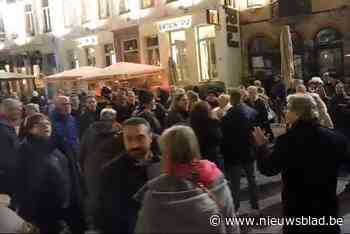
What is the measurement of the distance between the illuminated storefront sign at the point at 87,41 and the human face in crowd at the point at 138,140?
75.3 ft

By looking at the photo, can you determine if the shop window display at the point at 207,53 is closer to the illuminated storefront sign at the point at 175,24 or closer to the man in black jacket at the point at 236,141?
the illuminated storefront sign at the point at 175,24

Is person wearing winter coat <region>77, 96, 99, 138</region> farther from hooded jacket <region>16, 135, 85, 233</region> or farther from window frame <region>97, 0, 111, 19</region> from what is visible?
window frame <region>97, 0, 111, 19</region>

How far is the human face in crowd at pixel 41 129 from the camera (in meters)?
4.65

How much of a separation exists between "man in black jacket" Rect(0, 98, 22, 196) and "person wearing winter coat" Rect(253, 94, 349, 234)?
2.44m

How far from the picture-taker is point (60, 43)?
28781 mm

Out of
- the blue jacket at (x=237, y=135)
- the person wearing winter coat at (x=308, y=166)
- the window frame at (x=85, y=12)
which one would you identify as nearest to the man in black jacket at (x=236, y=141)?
the blue jacket at (x=237, y=135)

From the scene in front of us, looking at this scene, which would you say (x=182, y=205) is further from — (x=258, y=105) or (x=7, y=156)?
(x=258, y=105)

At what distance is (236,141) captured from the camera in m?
6.69

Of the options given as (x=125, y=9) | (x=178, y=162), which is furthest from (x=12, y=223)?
(x=125, y=9)

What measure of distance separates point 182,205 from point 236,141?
381 centimetres

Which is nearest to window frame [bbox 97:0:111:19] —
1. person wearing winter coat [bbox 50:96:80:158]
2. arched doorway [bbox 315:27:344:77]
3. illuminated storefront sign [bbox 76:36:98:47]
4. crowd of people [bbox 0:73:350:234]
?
illuminated storefront sign [bbox 76:36:98:47]

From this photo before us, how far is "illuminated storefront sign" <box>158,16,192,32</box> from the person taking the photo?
2115cm

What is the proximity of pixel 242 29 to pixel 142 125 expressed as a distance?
18.0 metres

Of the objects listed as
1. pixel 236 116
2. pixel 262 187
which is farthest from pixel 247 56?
pixel 236 116
